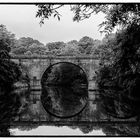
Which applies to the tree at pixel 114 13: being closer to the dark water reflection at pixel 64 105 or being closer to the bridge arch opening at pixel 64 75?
the dark water reflection at pixel 64 105

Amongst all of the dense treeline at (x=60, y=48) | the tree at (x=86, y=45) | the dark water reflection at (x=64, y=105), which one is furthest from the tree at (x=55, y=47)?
the dark water reflection at (x=64, y=105)

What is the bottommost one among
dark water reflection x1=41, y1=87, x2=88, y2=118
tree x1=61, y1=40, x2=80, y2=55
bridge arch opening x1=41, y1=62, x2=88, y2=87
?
bridge arch opening x1=41, y1=62, x2=88, y2=87

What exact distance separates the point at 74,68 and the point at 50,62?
3.38 m

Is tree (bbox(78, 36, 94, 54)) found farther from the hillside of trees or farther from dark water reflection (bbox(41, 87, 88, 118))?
dark water reflection (bbox(41, 87, 88, 118))

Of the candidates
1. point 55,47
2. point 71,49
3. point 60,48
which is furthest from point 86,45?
point 55,47

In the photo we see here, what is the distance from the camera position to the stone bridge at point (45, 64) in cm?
2567

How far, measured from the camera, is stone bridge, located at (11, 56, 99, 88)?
25672mm

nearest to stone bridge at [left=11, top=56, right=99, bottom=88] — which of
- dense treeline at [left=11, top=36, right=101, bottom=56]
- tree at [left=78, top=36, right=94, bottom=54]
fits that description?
tree at [left=78, top=36, right=94, bottom=54]

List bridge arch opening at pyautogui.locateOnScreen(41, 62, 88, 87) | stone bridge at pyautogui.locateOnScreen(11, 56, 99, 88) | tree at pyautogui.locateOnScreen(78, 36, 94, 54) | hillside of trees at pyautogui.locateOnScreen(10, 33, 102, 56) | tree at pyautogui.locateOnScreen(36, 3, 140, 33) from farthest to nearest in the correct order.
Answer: hillside of trees at pyautogui.locateOnScreen(10, 33, 102, 56), tree at pyautogui.locateOnScreen(78, 36, 94, 54), bridge arch opening at pyautogui.locateOnScreen(41, 62, 88, 87), stone bridge at pyautogui.locateOnScreen(11, 56, 99, 88), tree at pyautogui.locateOnScreen(36, 3, 140, 33)

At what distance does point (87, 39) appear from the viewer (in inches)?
1197

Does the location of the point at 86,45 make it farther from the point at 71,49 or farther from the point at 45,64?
the point at 45,64

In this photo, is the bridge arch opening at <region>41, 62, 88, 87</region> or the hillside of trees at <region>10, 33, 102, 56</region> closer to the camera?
the bridge arch opening at <region>41, 62, 88, 87</region>

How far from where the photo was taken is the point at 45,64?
2655 cm

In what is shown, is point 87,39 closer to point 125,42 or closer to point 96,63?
point 96,63
